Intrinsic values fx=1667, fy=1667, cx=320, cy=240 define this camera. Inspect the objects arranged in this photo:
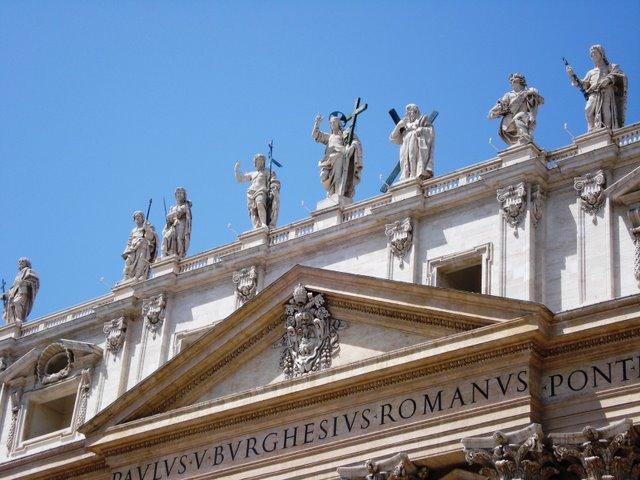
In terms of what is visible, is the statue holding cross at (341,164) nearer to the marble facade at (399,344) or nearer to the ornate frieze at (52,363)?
the marble facade at (399,344)

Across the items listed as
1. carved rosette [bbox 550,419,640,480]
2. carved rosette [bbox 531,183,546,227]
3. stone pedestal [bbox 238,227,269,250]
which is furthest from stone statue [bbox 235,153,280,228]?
carved rosette [bbox 550,419,640,480]

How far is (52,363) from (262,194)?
6.69 meters

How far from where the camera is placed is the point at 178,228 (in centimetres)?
3906

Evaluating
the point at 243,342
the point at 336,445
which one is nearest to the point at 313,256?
the point at 243,342

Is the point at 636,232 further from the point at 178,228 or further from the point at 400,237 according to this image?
the point at 178,228

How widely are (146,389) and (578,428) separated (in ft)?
33.5

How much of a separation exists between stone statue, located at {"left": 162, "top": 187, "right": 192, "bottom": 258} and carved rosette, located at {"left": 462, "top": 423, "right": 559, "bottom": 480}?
1155cm

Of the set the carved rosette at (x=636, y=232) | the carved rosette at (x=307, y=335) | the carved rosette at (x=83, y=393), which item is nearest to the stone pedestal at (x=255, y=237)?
the carved rosette at (x=307, y=335)

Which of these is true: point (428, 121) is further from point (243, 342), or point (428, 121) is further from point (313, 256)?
point (243, 342)

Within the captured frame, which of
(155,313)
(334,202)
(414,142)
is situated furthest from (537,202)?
(155,313)

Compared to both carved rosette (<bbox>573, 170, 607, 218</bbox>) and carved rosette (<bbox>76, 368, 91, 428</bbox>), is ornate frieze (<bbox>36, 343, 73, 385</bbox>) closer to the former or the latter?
carved rosette (<bbox>76, 368, 91, 428</bbox>)

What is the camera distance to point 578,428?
29.3 metres

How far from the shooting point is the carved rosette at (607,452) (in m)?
28.1

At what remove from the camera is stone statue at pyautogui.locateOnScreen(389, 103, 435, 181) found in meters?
35.2
